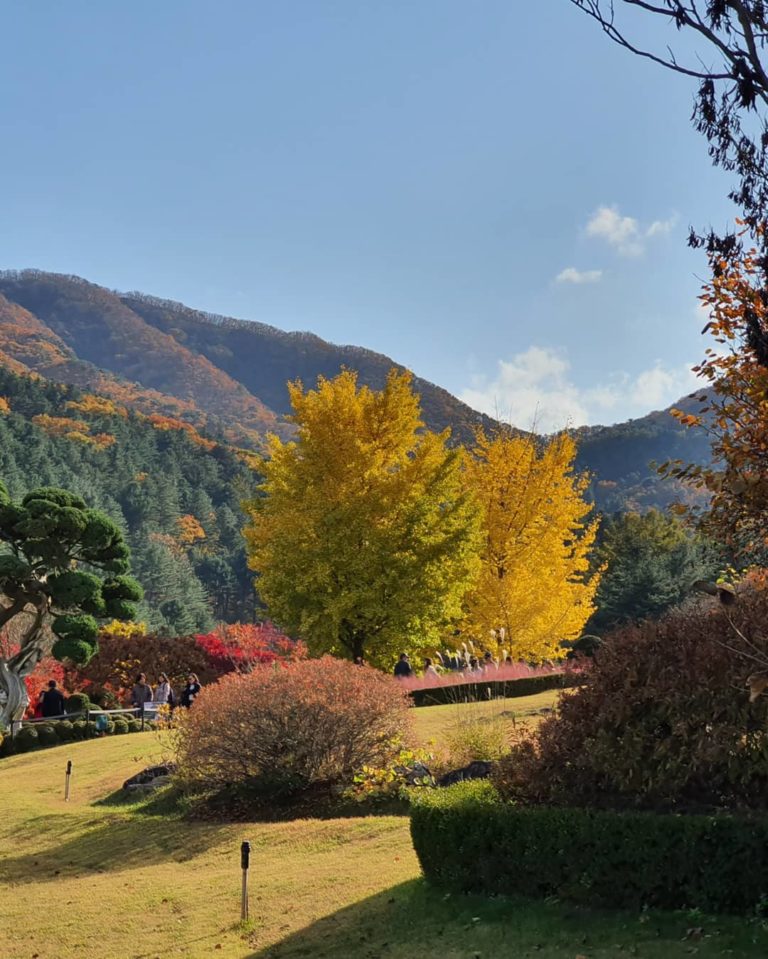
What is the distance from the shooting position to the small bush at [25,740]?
2244cm

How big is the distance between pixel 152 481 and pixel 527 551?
230 feet

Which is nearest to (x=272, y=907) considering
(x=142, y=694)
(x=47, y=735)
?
(x=47, y=735)

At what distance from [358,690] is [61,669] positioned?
79.1ft

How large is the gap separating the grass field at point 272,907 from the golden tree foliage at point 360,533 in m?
8.69

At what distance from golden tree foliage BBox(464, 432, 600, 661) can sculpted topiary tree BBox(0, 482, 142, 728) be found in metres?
10.8

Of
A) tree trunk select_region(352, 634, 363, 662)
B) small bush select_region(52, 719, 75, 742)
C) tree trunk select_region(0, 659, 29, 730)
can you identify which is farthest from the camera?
tree trunk select_region(0, 659, 29, 730)

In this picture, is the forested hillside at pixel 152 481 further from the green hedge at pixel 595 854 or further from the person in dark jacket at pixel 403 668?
the green hedge at pixel 595 854

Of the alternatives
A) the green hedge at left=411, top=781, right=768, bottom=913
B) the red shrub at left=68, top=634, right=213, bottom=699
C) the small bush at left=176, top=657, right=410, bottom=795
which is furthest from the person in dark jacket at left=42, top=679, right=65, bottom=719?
the green hedge at left=411, top=781, right=768, bottom=913

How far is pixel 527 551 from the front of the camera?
25.0m

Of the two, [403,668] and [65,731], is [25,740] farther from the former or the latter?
[403,668]

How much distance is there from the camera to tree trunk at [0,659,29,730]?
2436cm

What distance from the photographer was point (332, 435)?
73.2 feet

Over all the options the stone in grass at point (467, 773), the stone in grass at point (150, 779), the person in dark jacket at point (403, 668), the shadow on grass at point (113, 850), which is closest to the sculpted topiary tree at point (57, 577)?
the person in dark jacket at point (403, 668)

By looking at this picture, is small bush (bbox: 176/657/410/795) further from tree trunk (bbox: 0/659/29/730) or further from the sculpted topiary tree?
tree trunk (bbox: 0/659/29/730)
